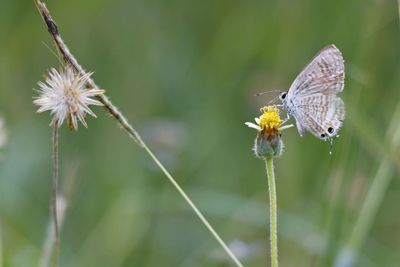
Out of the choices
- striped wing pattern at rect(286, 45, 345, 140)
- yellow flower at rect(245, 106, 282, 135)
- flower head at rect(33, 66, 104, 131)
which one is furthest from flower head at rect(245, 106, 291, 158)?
flower head at rect(33, 66, 104, 131)

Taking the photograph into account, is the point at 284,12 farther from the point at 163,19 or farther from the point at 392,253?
the point at 392,253

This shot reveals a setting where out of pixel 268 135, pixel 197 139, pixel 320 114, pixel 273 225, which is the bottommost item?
pixel 273 225

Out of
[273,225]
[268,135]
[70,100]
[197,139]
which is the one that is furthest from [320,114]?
[197,139]

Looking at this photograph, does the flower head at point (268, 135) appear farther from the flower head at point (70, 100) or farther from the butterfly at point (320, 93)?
the flower head at point (70, 100)

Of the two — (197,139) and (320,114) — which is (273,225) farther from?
(197,139)

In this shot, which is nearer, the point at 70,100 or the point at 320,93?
the point at 70,100

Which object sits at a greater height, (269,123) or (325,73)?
(325,73)
